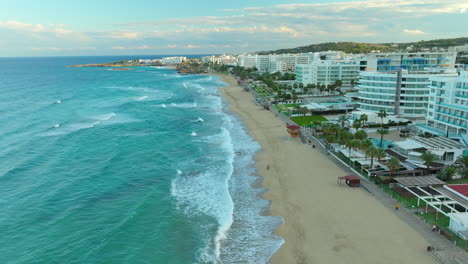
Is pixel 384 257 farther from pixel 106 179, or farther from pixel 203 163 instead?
pixel 106 179

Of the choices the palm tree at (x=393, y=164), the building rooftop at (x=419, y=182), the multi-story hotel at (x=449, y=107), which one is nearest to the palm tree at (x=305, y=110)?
the multi-story hotel at (x=449, y=107)

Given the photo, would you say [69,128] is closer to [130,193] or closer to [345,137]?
[130,193]

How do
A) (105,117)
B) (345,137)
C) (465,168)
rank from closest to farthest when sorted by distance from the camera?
1. (465,168)
2. (345,137)
3. (105,117)

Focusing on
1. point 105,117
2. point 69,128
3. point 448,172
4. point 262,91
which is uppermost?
point 262,91

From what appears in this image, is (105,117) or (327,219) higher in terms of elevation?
(105,117)

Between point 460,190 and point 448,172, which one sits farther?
point 448,172

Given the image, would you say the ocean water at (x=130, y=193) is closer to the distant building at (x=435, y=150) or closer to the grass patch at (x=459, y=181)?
the distant building at (x=435, y=150)

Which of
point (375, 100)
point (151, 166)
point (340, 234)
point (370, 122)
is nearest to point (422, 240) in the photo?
point (340, 234)

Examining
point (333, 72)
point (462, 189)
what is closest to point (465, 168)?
point (462, 189)
